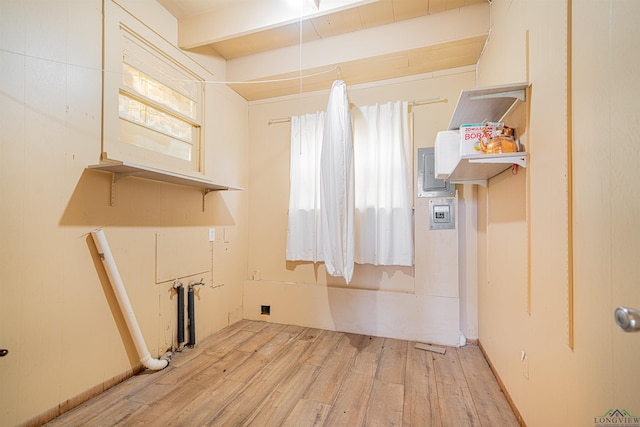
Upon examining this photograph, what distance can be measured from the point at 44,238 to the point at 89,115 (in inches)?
30.5

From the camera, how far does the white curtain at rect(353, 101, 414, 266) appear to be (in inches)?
100

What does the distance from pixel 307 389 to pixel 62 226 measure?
1.79 meters

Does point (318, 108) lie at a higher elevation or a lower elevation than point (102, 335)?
higher

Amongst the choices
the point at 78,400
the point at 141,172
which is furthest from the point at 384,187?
the point at 78,400

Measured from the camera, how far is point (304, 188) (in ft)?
9.45

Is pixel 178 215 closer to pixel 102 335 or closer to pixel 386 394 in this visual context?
pixel 102 335

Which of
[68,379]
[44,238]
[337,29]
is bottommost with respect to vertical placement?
[68,379]

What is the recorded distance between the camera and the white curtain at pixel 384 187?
254 centimetres

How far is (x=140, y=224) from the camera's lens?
1981mm

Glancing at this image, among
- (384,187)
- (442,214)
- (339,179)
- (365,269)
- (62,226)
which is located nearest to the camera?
(62,226)

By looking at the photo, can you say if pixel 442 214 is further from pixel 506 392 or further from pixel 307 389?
pixel 307 389

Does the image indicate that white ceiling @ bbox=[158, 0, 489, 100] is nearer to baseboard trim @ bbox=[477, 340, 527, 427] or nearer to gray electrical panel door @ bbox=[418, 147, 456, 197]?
gray electrical panel door @ bbox=[418, 147, 456, 197]

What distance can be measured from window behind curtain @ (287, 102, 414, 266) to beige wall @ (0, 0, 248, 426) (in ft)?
4.17

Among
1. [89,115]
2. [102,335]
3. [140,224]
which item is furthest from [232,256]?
[89,115]
